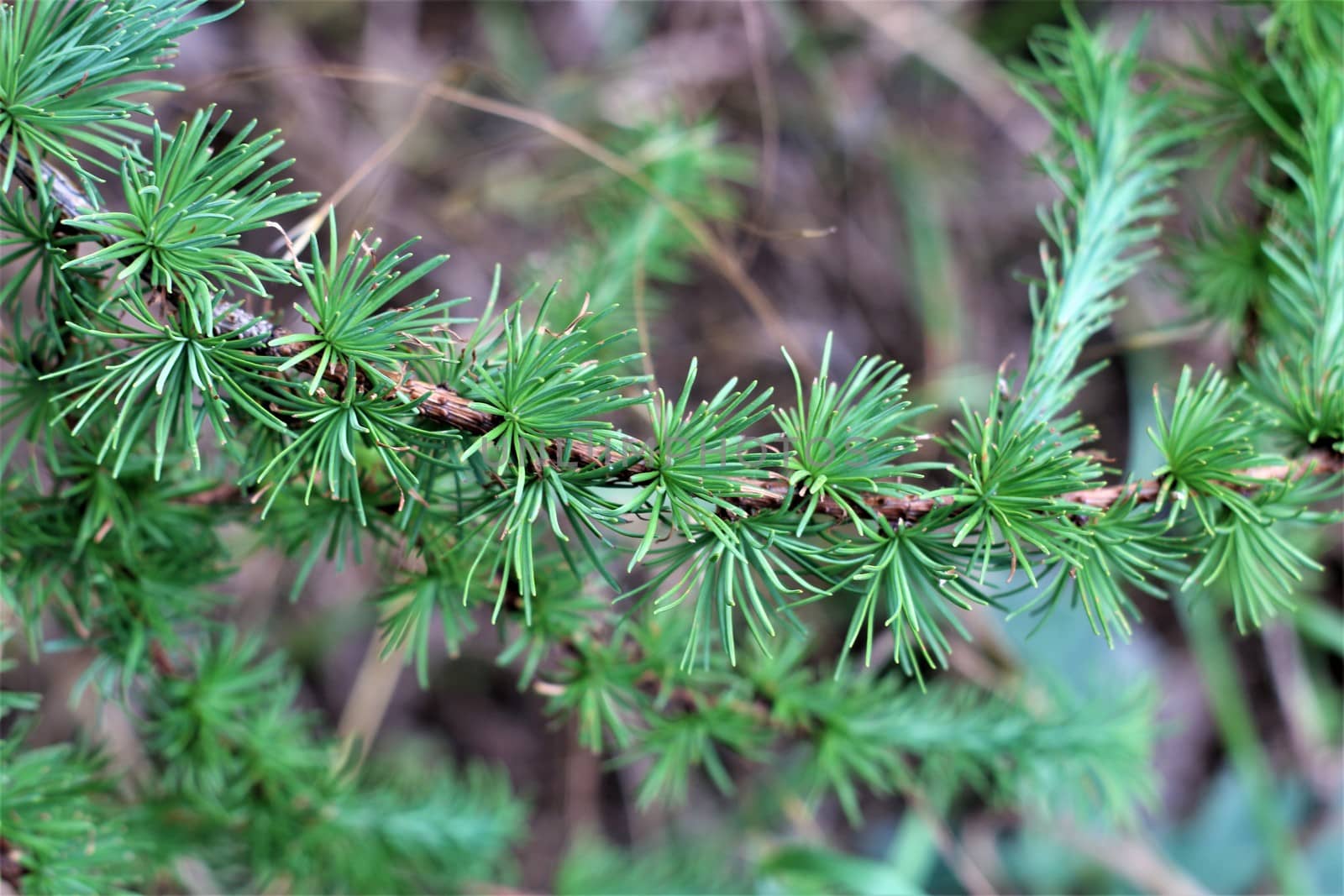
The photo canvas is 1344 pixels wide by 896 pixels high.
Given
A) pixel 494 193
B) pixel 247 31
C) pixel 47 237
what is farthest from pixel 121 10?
pixel 247 31

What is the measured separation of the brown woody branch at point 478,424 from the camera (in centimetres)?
40

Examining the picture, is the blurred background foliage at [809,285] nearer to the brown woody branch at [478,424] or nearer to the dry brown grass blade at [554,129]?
the dry brown grass blade at [554,129]

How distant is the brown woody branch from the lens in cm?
40

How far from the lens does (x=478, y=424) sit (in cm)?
40

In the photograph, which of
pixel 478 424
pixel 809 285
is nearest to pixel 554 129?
pixel 478 424

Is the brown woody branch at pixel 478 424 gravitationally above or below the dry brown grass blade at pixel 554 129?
below

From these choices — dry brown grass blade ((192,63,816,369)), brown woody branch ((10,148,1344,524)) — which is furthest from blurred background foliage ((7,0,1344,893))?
brown woody branch ((10,148,1344,524))

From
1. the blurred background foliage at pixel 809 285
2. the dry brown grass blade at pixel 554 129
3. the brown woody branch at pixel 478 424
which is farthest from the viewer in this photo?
the blurred background foliage at pixel 809 285

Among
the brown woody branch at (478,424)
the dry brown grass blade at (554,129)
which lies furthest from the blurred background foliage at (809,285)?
the brown woody branch at (478,424)

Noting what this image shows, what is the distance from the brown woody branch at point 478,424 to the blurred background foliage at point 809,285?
2.44 feet

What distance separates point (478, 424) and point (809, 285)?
3.50ft

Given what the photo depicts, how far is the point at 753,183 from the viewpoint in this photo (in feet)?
4.36

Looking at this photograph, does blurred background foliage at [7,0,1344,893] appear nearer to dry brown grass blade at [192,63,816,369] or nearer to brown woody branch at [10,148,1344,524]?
dry brown grass blade at [192,63,816,369]

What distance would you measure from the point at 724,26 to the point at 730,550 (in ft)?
3.93
